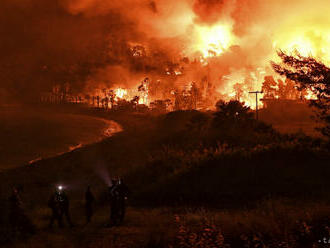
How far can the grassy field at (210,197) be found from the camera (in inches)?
507

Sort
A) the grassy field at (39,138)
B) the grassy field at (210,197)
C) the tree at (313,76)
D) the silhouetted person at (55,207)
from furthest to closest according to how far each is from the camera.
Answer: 1. the grassy field at (39,138)
2. the silhouetted person at (55,207)
3. the tree at (313,76)
4. the grassy field at (210,197)

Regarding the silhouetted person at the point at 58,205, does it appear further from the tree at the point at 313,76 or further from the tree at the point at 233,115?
the tree at the point at 233,115

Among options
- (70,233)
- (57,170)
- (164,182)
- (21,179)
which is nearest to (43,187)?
(21,179)

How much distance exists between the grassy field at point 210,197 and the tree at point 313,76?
396cm

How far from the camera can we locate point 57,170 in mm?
48938

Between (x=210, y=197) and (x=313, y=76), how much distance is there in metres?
11.2

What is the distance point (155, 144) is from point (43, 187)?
73.4 ft

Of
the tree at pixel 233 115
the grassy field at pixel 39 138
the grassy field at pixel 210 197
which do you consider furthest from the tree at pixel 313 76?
the grassy field at pixel 39 138

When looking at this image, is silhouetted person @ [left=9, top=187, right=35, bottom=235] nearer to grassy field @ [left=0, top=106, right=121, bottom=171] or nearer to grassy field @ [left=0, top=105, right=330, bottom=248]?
grassy field @ [left=0, top=105, right=330, bottom=248]

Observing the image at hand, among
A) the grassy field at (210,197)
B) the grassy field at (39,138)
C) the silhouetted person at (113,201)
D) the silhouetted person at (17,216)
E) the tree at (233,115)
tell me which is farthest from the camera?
the grassy field at (39,138)

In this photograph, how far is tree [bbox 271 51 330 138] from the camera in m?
13.9

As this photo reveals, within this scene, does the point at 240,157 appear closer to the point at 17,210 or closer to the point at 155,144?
the point at 17,210

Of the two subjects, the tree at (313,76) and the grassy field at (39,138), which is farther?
the grassy field at (39,138)

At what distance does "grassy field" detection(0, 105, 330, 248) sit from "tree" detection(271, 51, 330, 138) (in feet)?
13.0
